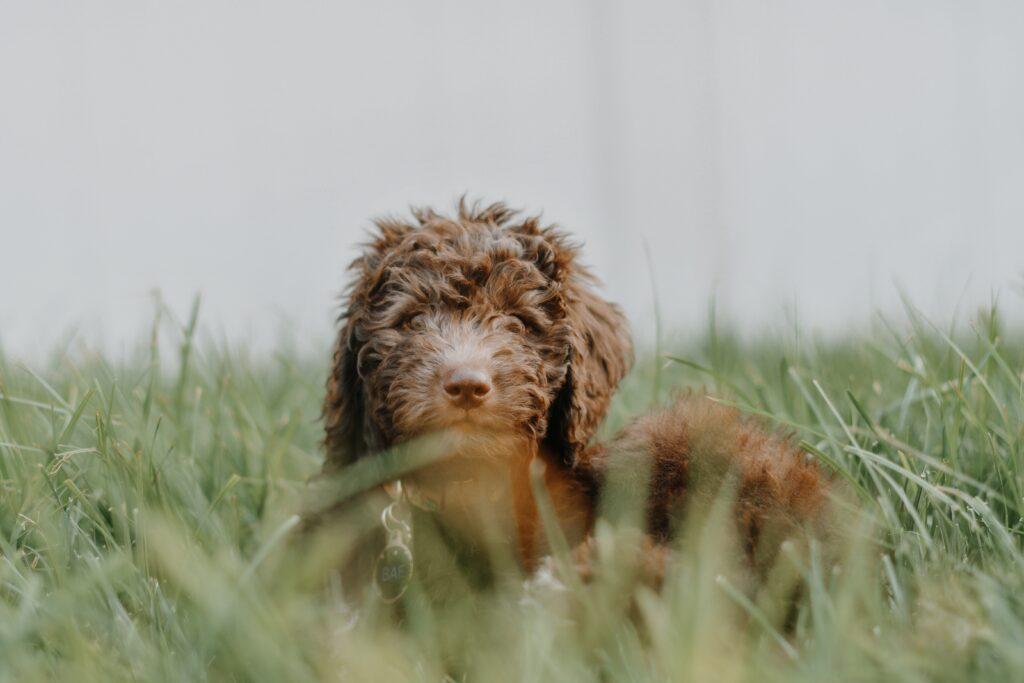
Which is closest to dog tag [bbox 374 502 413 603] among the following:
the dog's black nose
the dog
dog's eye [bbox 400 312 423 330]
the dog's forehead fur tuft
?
the dog

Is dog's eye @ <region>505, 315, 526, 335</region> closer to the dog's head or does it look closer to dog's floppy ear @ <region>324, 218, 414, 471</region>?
the dog's head

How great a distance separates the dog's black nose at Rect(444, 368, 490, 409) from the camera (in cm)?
293

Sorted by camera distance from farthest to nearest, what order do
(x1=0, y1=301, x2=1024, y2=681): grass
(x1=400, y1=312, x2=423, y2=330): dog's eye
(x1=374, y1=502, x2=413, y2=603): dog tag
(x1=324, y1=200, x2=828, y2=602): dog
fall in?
(x1=400, y1=312, x2=423, y2=330): dog's eye, (x1=374, y1=502, x2=413, y2=603): dog tag, (x1=324, y1=200, x2=828, y2=602): dog, (x1=0, y1=301, x2=1024, y2=681): grass

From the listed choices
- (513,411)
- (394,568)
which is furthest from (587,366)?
(394,568)

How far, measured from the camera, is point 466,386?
9.64ft

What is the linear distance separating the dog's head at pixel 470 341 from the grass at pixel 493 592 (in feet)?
1.46

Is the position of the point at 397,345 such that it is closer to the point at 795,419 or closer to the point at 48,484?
the point at 48,484

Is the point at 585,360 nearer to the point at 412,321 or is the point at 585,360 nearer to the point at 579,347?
the point at 579,347

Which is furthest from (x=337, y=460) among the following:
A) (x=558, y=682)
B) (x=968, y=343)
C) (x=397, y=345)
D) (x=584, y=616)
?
(x=968, y=343)

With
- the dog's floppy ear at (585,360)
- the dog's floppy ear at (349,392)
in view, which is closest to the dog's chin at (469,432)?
the dog's floppy ear at (585,360)

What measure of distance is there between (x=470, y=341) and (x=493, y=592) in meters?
0.81

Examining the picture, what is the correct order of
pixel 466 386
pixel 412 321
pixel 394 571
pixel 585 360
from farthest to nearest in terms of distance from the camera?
pixel 585 360
pixel 412 321
pixel 394 571
pixel 466 386

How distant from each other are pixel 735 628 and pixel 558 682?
54cm

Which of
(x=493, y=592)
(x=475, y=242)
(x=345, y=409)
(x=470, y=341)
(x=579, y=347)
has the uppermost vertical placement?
(x=475, y=242)
